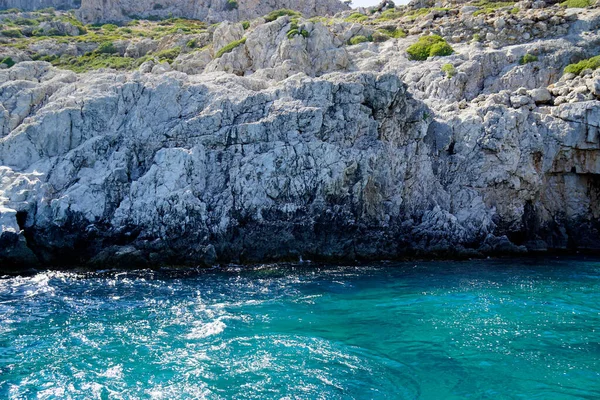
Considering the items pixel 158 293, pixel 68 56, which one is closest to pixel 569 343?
pixel 158 293

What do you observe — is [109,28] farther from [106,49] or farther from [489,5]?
[489,5]

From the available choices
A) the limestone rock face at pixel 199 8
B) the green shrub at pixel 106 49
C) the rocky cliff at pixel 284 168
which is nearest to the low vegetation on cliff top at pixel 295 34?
the green shrub at pixel 106 49

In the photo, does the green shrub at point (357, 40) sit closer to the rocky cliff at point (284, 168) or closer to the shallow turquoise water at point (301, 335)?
the rocky cliff at point (284, 168)

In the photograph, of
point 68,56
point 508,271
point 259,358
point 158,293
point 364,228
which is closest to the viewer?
point 259,358

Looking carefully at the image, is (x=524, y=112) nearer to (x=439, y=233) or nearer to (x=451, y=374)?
(x=439, y=233)

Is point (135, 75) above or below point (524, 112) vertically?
above

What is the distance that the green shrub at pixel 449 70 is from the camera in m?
35.7

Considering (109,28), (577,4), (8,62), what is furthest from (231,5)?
(577,4)

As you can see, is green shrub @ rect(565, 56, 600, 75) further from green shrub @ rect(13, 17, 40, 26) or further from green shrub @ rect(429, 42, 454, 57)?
green shrub @ rect(13, 17, 40, 26)

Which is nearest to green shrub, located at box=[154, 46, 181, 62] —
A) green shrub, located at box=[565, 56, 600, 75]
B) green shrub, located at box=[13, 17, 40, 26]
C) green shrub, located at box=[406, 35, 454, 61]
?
green shrub, located at box=[406, 35, 454, 61]

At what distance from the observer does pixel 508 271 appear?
2389 cm

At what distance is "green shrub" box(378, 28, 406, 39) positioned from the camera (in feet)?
149

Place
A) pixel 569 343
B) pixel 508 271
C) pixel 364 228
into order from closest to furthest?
pixel 569 343 → pixel 508 271 → pixel 364 228

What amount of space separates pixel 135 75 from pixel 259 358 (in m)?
22.6
